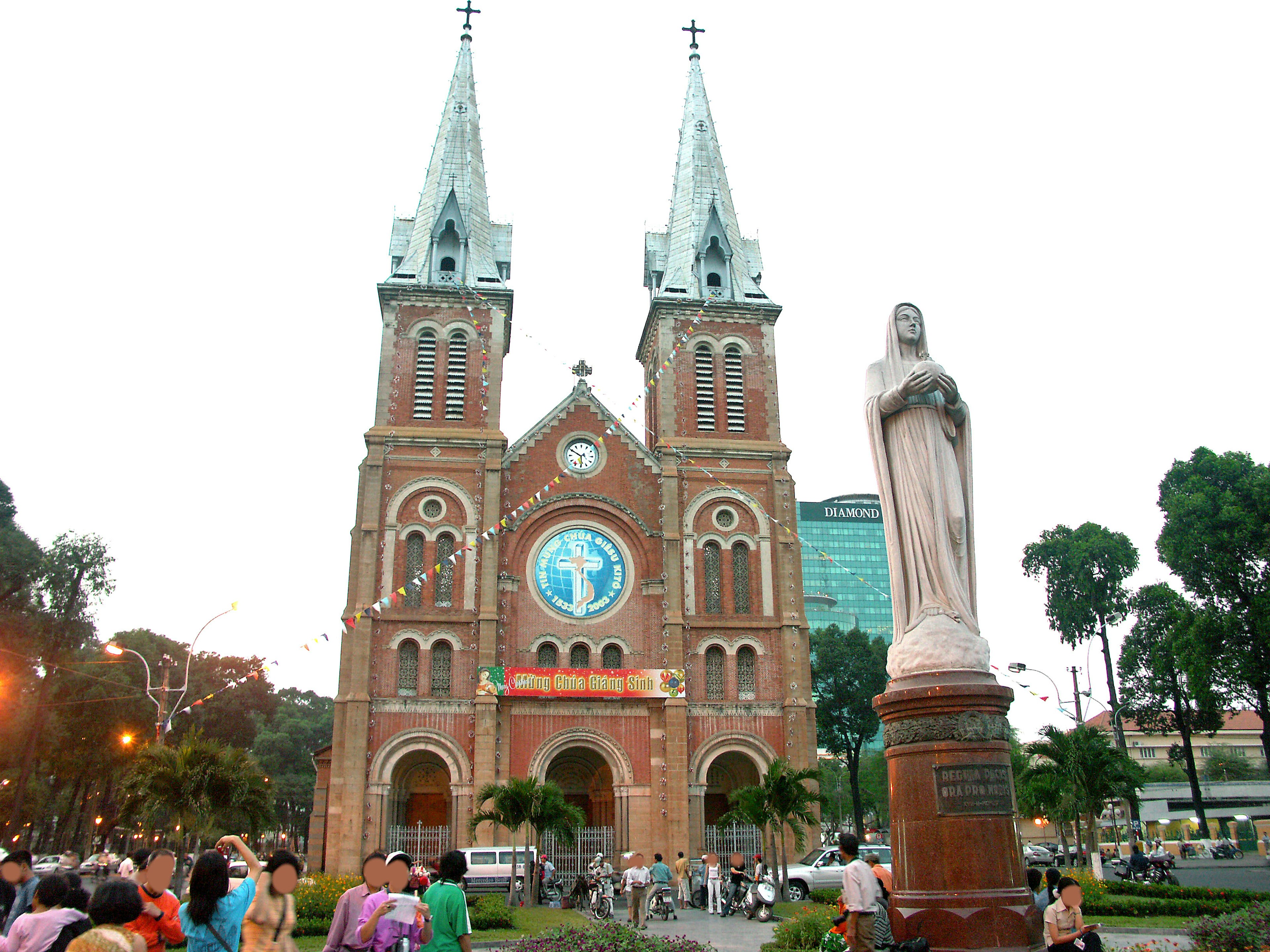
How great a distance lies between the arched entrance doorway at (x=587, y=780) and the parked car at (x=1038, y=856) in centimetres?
1402

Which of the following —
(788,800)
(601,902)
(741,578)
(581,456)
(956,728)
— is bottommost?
(601,902)

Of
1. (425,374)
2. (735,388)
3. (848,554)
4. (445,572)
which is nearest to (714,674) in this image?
(445,572)

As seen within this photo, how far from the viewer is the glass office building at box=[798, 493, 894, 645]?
407ft

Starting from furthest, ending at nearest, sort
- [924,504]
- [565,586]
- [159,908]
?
[565,586] < [924,504] < [159,908]

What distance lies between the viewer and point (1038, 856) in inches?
1657

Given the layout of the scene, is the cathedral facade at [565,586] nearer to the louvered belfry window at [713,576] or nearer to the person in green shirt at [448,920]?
the louvered belfry window at [713,576]

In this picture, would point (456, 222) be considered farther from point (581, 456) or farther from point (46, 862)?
point (46, 862)

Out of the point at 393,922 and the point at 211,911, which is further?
the point at 393,922

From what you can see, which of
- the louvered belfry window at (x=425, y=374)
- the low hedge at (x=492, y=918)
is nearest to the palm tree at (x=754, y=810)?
the low hedge at (x=492, y=918)

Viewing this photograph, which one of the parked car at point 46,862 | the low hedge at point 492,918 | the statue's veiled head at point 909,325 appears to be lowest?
the parked car at point 46,862

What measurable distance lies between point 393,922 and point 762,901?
Result: 15.9 m

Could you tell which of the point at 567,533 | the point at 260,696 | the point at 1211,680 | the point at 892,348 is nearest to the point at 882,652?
the point at 1211,680

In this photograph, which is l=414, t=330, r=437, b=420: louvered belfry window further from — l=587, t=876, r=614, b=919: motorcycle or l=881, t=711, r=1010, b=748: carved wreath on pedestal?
l=881, t=711, r=1010, b=748: carved wreath on pedestal

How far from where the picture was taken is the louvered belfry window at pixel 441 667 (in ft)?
107
